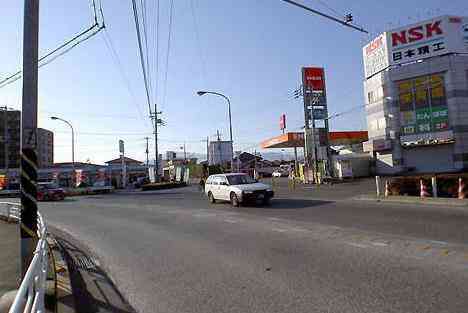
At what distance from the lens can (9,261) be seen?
1016 cm

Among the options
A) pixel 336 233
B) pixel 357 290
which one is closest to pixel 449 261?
pixel 357 290

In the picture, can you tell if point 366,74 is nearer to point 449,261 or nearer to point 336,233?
point 336,233

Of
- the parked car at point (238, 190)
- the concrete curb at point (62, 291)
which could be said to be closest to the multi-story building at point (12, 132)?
the parked car at point (238, 190)

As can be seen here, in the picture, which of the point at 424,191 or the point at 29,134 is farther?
the point at 424,191

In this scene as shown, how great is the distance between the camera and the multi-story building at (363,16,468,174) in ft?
140

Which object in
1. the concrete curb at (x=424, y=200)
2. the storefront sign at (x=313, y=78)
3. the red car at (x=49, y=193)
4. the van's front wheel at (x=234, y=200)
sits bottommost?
the concrete curb at (x=424, y=200)

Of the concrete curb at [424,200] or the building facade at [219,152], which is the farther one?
the building facade at [219,152]

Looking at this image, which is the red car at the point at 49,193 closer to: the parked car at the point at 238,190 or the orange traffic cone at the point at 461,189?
the parked car at the point at 238,190

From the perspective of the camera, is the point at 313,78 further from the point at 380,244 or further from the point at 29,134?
the point at 29,134

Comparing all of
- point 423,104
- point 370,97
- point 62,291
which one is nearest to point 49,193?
point 62,291

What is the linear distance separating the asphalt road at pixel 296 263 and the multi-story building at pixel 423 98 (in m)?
31.1

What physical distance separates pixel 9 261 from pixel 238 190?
12.5 m

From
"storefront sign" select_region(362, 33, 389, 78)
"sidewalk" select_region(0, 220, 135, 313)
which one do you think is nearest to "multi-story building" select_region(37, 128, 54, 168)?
"storefront sign" select_region(362, 33, 389, 78)

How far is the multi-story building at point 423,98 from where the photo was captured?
42.7 m
